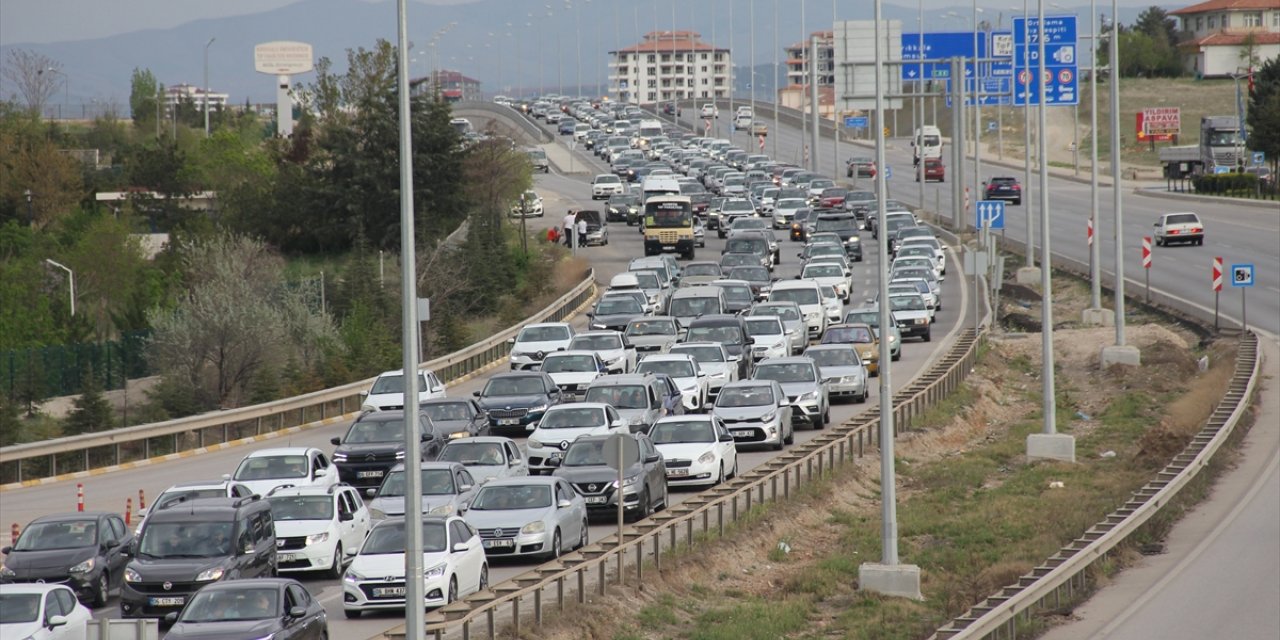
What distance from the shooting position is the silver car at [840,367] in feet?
137

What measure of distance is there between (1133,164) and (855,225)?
65.7 m

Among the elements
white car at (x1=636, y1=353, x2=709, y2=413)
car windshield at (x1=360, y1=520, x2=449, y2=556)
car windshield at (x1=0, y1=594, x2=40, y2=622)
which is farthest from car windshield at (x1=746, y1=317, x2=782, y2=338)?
car windshield at (x1=0, y1=594, x2=40, y2=622)

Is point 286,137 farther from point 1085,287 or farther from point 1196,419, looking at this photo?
point 1196,419

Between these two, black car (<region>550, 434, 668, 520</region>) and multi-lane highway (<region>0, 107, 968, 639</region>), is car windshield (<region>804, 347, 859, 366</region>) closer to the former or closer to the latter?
multi-lane highway (<region>0, 107, 968, 639</region>)

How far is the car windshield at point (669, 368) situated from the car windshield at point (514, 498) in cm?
1347

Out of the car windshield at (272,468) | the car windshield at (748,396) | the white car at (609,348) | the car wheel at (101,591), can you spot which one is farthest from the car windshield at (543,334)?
the car wheel at (101,591)

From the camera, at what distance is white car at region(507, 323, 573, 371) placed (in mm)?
45000

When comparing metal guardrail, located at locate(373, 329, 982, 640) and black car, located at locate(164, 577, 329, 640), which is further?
metal guardrail, located at locate(373, 329, 982, 640)

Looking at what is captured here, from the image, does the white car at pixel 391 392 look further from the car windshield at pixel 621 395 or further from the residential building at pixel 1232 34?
the residential building at pixel 1232 34

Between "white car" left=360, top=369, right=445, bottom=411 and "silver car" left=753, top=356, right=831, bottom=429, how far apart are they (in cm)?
762

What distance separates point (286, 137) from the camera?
98.6m

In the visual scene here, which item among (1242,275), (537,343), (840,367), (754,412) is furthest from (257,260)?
(754,412)

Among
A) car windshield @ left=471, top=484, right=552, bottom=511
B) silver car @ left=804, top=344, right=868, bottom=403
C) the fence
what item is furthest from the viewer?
the fence

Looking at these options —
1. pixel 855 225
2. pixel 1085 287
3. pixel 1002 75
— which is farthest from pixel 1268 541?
pixel 1002 75
